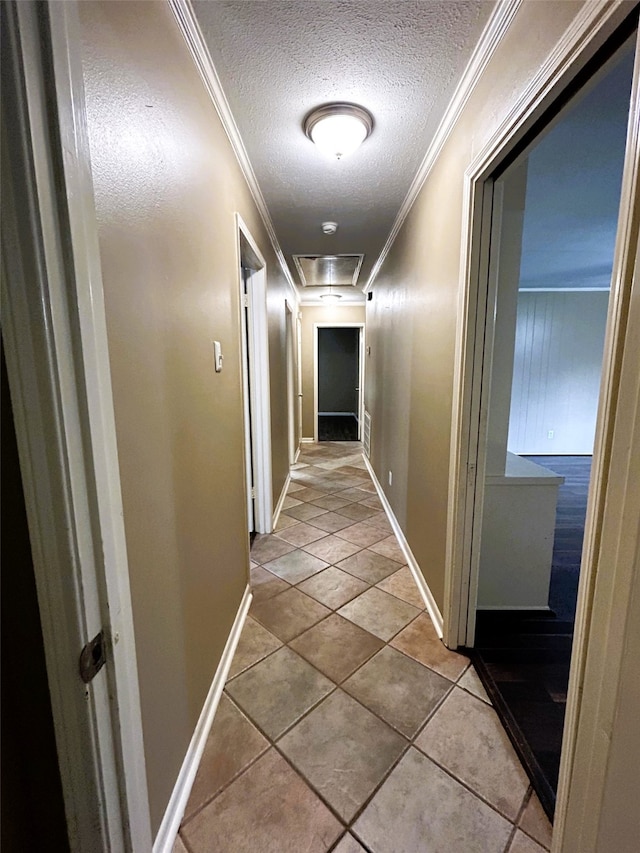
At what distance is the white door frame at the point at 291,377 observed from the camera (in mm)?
4336

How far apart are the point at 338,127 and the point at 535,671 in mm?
2577

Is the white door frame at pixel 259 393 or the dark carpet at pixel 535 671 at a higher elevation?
the white door frame at pixel 259 393

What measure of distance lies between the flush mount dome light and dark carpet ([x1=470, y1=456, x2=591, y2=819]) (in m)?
2.47

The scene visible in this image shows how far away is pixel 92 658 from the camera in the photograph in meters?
0.54

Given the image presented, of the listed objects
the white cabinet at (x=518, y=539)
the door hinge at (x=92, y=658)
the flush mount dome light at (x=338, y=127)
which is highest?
the flush mount dome light at (x=338, y=127)

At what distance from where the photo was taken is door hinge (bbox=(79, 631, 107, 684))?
0.53 metres

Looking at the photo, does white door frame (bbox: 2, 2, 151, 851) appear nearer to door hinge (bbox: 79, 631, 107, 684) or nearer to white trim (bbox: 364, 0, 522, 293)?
door hinge (bbox: 79, 631, 107, 684)

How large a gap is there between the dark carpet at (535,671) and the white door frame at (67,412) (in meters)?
1.32

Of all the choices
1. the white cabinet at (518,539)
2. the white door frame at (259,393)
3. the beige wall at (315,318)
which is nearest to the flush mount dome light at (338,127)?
the white door frame at (259,393)

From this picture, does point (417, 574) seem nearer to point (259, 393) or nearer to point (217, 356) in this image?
point (259, 393)

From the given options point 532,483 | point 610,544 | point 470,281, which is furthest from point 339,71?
point 532,483

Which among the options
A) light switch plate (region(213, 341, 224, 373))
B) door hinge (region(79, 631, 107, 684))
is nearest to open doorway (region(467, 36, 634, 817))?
light switch plate (region(213, 341, 224, 373))

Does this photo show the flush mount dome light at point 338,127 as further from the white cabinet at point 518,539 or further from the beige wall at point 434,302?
the white cabinet at point 518,539

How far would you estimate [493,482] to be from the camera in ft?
6.40
